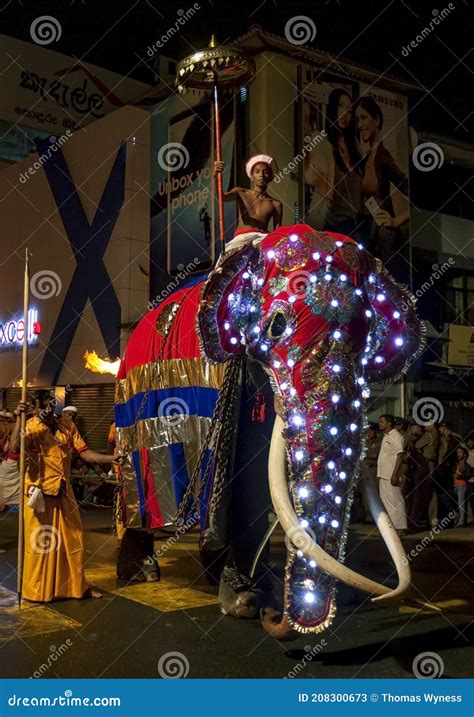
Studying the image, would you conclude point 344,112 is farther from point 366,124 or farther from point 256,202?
point 256,202

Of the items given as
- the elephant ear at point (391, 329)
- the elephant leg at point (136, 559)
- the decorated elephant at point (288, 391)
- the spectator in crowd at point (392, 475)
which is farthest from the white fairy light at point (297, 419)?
the spectator in crowd at point (392, 475)

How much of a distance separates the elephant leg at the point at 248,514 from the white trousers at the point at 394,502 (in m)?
4.76

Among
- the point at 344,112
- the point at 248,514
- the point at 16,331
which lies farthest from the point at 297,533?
the point at 16,331

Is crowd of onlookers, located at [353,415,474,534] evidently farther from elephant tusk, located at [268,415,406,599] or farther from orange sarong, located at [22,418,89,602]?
elephant tusk, located at [268,415,406,599]

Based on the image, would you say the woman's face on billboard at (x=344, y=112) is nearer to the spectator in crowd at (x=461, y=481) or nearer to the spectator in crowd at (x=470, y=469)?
the spectator in crowd at (x=470, y=469)

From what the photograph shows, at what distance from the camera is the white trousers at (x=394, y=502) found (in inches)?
384

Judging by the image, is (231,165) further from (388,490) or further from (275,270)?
(275,270)

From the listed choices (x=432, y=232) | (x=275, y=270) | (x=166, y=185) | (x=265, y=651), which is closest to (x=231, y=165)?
(x=166, y=185)

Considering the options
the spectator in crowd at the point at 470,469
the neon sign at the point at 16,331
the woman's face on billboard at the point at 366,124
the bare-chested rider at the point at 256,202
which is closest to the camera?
the bare-chested rider at the point at 256,202

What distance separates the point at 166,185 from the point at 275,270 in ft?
34.2

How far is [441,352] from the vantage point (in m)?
15.5

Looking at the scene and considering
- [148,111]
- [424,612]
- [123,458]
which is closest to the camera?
[424,612]

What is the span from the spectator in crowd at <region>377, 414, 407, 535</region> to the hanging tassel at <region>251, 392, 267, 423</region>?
5.07m

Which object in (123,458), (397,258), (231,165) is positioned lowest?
(123,458)
